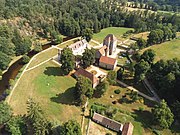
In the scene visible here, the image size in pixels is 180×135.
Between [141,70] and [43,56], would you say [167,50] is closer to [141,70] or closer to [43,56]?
[141,70]

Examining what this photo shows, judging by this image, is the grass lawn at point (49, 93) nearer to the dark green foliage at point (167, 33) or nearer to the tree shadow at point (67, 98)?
the tree shadow at point (67, 98)

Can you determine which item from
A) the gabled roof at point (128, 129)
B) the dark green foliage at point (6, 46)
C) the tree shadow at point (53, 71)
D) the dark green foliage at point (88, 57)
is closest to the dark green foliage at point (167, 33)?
the dark green foliage at point (88, 57)

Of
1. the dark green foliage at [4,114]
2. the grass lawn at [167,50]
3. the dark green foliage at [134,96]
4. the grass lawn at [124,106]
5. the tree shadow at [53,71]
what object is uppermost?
the grass lawn at [167,50]

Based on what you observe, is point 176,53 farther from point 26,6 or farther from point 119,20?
point 26,6

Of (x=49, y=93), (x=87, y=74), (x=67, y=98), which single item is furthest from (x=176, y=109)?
(x=49, y=93)

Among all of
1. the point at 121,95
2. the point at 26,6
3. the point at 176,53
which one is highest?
the point at 26,6

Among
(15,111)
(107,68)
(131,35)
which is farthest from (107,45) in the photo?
(15,111)

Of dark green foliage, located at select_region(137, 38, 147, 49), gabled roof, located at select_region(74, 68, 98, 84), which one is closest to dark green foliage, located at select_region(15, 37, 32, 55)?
gabled roof, located at select_region(74, 68, 98, 84)

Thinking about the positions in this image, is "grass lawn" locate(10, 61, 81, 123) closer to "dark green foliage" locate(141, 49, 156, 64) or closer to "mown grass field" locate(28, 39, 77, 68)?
"mown grass field" locate(28, 39, 77, 68)
